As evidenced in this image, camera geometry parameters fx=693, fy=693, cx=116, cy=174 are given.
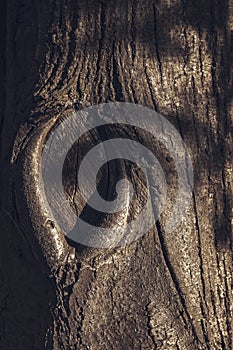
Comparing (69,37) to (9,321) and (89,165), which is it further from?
(9,321)

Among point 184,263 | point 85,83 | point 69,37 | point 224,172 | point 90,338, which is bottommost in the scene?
point 90,338

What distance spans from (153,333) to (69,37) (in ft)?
4.42

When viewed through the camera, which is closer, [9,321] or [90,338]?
[90,338]

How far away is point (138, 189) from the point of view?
2.93m

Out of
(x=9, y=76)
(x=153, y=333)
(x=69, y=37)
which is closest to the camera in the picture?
(x=153, y=333)

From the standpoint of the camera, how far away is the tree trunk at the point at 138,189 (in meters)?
2.93

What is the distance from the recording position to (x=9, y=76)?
3.33 m

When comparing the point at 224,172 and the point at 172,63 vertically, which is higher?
the point at 172,63

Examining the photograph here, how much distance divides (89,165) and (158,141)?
32 cm

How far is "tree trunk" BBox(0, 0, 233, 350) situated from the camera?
2926mm

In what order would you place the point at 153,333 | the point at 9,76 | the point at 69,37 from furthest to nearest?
the point at 9,76 → the point at 69,37 → the point at 153,333

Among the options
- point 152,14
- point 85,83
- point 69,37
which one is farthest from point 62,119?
point 152,14

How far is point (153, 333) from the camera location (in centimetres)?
289

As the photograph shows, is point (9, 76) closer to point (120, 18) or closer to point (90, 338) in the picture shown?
point (120, 18)
